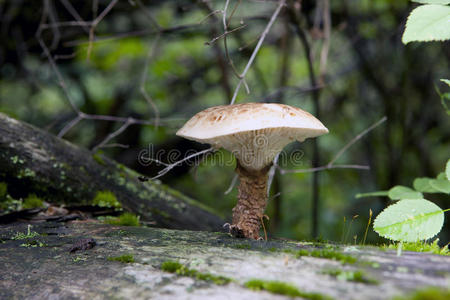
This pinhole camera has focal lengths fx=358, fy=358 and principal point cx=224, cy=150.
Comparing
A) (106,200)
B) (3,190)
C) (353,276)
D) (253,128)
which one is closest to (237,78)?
(106,200)

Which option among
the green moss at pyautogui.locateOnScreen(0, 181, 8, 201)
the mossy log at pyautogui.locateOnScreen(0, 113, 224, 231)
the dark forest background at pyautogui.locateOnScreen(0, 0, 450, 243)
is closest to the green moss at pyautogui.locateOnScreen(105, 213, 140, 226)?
the mossy log at pyautogui.locateOnScreen(0, 113, 224, 231)

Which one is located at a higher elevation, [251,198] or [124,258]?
[251,198]

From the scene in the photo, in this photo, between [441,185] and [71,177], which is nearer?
[441,185]

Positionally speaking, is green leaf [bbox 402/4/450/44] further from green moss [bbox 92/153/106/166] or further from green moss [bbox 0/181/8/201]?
green moss [bbox 0/181/8/201]

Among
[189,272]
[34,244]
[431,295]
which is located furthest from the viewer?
[34,244]

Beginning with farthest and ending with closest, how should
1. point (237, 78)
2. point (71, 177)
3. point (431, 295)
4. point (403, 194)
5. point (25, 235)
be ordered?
point (237, 78), point (71, 177), point (403, 194), point (25, 235), point (431, 295)

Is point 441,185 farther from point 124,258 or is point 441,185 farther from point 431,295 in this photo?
point 124,258

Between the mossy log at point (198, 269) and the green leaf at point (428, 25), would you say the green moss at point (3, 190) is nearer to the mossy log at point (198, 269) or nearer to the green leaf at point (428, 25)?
the mossy log at point (198, 269)

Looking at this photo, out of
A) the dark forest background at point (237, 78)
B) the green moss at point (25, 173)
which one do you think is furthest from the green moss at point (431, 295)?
the dark forest background at point (237, 78)
